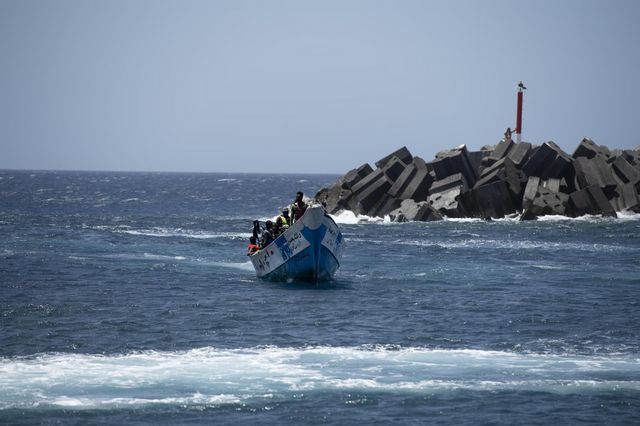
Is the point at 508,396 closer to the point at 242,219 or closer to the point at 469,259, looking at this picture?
the point at 469,259

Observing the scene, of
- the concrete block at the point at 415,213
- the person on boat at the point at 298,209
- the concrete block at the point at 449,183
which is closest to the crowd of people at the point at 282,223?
the person on boat at the point at 298,209

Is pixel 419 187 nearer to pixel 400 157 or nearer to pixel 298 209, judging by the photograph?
pixel 400 157

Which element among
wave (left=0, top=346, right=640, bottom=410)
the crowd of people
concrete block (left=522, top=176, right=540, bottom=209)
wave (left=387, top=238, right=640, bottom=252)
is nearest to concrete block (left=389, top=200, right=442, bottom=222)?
concrete block (left=522, top=176, right=540, bottom=209)

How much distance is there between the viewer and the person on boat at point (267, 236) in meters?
32.7

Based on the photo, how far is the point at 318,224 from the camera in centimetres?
3091

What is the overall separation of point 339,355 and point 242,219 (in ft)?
171

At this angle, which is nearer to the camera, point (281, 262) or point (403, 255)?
point (281, 262)

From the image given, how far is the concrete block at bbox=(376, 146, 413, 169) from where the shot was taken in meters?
68.4

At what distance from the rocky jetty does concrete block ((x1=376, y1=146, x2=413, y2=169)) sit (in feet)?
0.31

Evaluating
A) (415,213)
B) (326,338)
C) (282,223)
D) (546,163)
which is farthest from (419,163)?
(326,338)

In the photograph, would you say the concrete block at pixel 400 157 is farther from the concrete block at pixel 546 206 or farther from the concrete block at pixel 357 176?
the concrete block at pixel 546 206

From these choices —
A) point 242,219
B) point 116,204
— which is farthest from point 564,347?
point 116,204

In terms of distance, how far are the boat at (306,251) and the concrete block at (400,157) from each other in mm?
35527

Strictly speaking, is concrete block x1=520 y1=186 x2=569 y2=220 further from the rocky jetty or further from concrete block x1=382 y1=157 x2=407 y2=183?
concrete block x1=382 y1=157 x2=407 y2=183
